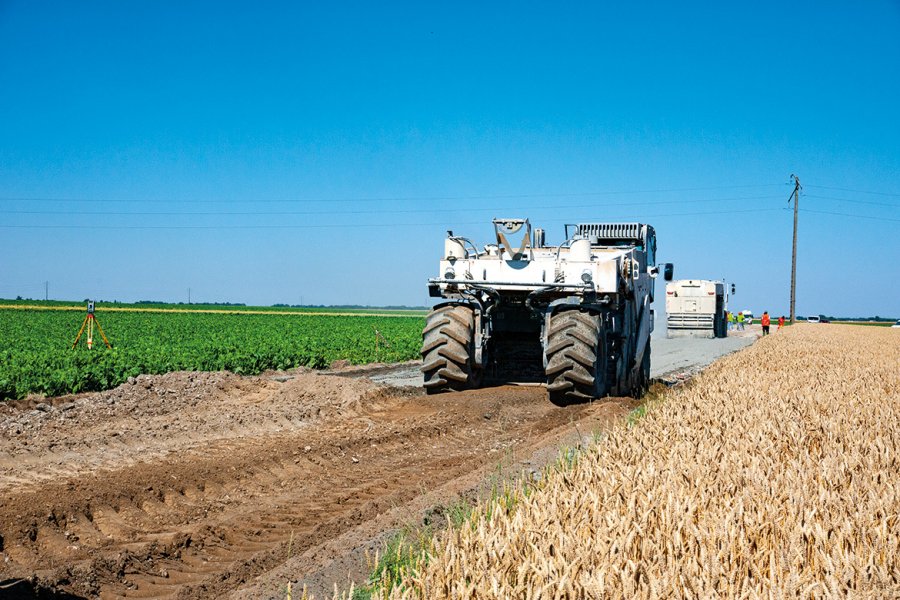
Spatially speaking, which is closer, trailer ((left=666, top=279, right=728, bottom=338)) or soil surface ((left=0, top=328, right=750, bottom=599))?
soil surface ((left=0, top=328, right=750, bottom=599))

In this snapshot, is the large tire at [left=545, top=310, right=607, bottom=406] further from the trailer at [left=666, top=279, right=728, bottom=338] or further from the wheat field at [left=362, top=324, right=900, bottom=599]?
the trailer at [left=666, top=279, right=728, bottom=338]

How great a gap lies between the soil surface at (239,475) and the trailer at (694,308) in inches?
1241

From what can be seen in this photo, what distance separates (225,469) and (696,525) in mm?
5044

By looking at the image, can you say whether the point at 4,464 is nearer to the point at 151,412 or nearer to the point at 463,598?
the point at 151,412

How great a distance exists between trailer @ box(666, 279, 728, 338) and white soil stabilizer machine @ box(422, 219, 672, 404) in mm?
29784

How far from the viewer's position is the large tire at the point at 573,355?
11523 mm

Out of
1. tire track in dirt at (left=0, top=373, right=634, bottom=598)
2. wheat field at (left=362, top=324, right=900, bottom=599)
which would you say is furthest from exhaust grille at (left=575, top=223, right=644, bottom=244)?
wheat field at (left=362, top=324, right=900, bottom=599)

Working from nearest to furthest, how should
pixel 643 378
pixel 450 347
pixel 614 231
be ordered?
pixel 450 347
pixel 614 231
pixel 643 378

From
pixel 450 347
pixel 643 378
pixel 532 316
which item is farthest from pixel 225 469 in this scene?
pixel 643 378

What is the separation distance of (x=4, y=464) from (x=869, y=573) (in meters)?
7.71

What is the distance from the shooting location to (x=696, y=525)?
414 cm

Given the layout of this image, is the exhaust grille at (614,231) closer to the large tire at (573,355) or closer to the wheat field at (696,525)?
the large tire at (573,355)

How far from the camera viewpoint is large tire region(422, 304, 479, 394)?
39.9 feet

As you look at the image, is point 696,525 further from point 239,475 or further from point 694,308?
point 694,308
